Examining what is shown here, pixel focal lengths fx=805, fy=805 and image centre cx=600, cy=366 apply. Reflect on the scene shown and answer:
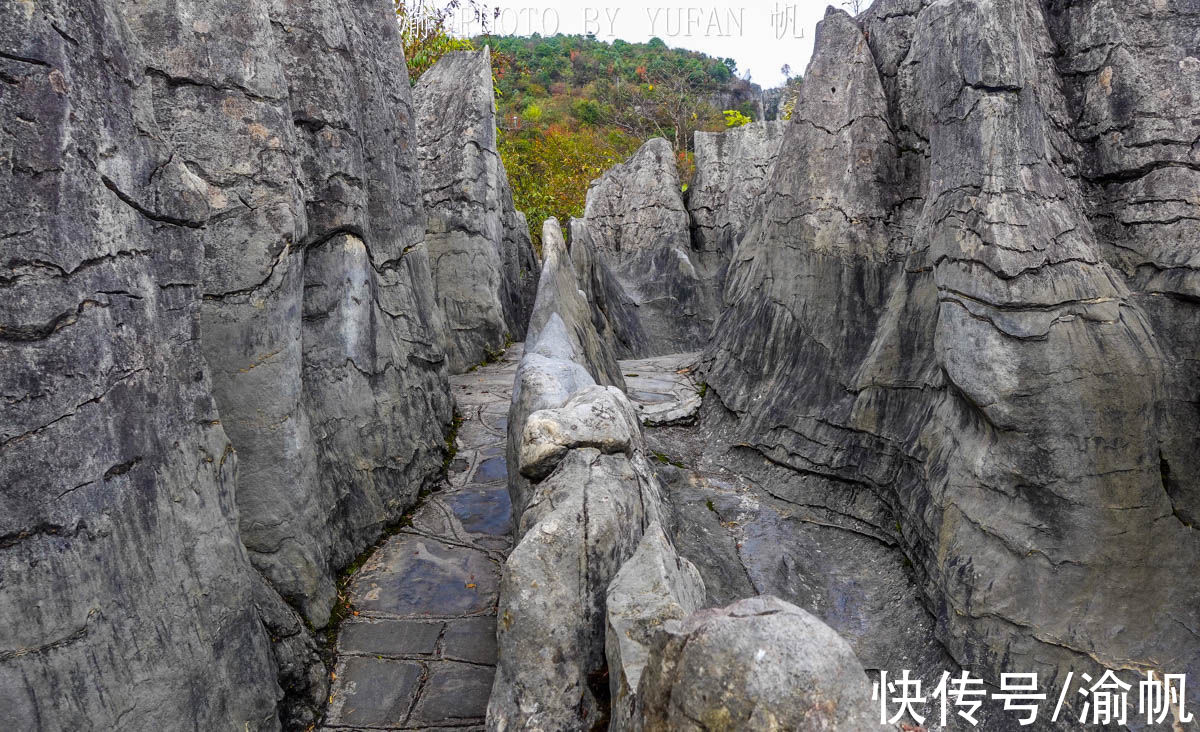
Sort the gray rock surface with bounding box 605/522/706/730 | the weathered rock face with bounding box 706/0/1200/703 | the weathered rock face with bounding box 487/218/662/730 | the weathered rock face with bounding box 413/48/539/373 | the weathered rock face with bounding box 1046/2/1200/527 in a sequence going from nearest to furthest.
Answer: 1. the gray rock surface with bounding box 605/522/706/730
2. the weathered rock face with bounding box 487/218/662/730
3. the weathered rock face with bounding box 706/0/1200/703
4. the weathered rock face with bounding box 1046/2/1200/527
5. the weathered rock face with bounding box 413/48/539/373

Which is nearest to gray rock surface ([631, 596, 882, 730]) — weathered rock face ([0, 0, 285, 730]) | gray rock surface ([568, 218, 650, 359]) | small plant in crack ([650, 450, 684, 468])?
weathered rock face ([0, 0, 285, 730])

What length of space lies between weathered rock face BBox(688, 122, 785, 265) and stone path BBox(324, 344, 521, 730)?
9304 mm

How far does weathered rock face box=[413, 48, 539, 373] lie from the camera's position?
926 cm

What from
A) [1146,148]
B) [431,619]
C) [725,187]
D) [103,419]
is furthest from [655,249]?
[103,419]

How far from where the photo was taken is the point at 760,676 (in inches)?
78.2

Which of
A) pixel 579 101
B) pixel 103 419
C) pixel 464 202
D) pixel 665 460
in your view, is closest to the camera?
pixel 103 419

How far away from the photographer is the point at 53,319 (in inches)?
93.0

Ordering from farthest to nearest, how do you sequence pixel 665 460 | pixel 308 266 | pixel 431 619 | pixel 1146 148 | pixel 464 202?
pixel 464 202
pixel 665 460
pixel 1146 148
pixel 308 266
pixel 431 619

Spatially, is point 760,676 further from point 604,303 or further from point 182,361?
point 604,303

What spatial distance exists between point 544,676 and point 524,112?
31375 mm

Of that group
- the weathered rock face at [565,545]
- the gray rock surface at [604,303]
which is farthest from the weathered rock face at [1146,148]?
the gray rock surface at [604,303]

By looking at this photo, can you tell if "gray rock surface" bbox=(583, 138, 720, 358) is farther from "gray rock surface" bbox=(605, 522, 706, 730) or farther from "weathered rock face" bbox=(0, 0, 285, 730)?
"weathered rock face" bbox=(0, 0, 285, 730)

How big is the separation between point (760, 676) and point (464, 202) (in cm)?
808

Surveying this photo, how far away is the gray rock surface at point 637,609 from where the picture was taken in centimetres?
250
